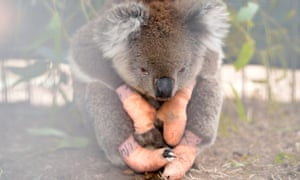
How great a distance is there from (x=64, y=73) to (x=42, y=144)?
1.99ft

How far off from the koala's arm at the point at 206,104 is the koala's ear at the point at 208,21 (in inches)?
7.6

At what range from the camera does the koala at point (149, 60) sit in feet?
8.72

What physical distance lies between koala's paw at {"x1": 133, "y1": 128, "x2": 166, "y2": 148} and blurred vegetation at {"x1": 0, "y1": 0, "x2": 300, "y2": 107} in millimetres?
771

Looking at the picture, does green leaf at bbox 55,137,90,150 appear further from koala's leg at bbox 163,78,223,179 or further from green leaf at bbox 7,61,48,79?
koala's leg at bbox 163,78,223,179

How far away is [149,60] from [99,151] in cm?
87

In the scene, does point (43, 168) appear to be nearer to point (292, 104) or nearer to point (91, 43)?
point (91, 43)

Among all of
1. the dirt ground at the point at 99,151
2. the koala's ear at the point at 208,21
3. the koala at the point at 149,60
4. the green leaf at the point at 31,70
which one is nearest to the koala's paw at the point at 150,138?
the koala at the point at 149,60

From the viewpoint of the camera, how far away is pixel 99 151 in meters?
3.27

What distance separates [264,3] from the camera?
4.39 metres

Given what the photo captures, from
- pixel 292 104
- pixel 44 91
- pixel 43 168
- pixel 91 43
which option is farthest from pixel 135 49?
pixel 292 104

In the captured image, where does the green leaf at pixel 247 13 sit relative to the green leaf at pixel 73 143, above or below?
above

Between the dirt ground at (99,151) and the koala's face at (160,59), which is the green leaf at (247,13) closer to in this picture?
the koala's face at (160,59)

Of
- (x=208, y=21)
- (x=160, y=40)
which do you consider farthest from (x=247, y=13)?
(x=160, y=40)

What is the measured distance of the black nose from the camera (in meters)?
2.61
